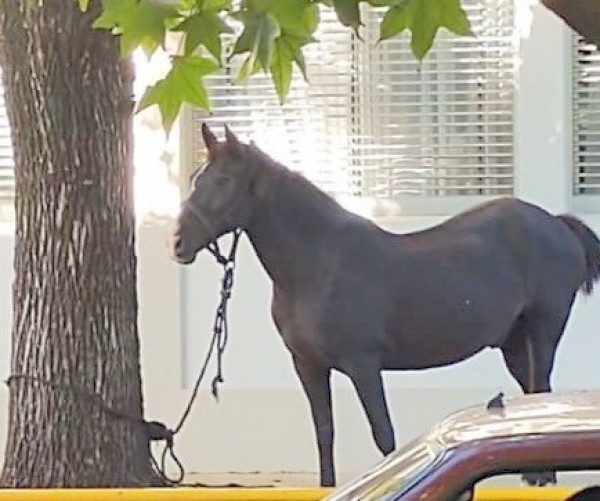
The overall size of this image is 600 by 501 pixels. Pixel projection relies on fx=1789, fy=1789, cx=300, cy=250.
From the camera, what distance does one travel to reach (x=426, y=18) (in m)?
4.58

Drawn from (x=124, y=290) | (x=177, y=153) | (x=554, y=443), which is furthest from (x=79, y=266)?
(x=554, y=443)

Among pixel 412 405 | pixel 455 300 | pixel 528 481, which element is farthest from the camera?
pixel 412 405

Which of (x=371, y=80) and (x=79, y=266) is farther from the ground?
(x=371, y=80)

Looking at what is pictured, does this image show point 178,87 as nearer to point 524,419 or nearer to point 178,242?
point 524,419

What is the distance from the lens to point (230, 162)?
7.46 meters

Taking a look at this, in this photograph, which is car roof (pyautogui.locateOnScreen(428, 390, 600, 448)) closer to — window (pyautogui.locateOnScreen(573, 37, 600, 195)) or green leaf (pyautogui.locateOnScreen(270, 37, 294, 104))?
green leaf (pyautogui.locateOnScreen(270, 37, 294, 104))

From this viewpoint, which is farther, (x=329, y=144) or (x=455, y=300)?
(x=329, y=144)

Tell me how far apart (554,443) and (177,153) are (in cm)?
819

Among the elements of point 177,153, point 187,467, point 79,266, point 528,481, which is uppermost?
point 177,153

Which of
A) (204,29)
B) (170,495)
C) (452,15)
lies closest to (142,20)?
(204,29)

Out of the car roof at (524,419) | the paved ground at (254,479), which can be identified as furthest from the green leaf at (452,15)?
the paved ground at (254,479)

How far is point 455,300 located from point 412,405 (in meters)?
3.36

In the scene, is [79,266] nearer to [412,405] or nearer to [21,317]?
[21,317]

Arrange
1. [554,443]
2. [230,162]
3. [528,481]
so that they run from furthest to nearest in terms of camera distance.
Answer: [230,162]
[528,481]
[554,443]
